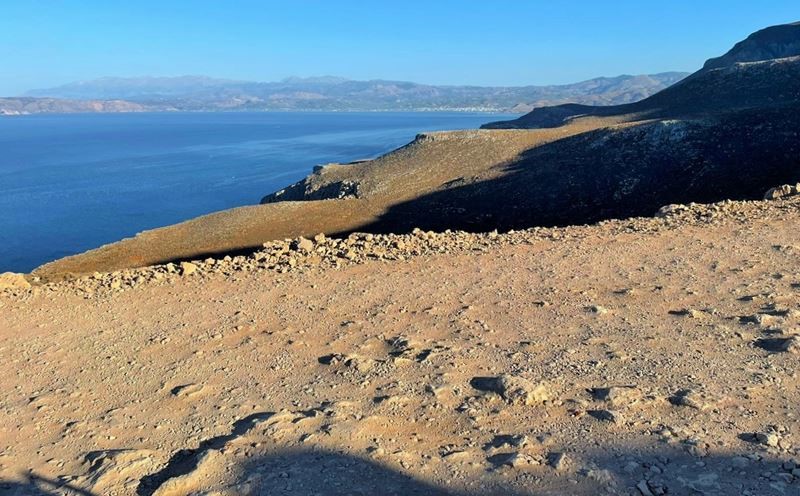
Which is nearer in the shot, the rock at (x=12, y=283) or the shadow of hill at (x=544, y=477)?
the shadow of hill at (x=544, y=477)

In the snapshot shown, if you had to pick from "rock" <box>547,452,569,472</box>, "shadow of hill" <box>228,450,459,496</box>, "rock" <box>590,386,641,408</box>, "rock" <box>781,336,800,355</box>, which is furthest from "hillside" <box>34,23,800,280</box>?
"rock" <box>547,452,569,472</box>

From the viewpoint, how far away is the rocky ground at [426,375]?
5.96 m

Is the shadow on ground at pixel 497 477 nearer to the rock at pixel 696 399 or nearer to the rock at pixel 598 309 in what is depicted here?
the rock at pixel 696 399

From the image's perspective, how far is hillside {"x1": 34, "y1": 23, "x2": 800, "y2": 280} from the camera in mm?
33844

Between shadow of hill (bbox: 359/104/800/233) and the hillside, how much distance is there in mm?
67

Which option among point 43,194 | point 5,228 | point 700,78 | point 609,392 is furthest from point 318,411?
point 43,194

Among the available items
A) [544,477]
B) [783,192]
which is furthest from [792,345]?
[783,192]

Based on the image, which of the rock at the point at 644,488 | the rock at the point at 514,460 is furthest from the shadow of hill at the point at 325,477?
the rock at the point at 644,488

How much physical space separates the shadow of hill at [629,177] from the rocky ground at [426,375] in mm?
20703

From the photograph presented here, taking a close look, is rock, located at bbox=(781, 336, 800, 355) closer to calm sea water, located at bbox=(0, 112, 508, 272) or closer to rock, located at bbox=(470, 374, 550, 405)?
Answer: rock, located at bbox=(470, 374, 550, 405)

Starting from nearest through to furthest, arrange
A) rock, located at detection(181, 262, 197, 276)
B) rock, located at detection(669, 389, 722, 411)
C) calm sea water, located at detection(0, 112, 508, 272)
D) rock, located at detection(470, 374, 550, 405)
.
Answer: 1. rock, located at detection(669, 389, 722, 411)
2. rock, located at detection(470, 374, 550, 405)
3. rock, located at detection(181, 262, 197, 276)
4. calm sea water, located at detection(0, 112, 508, 272)

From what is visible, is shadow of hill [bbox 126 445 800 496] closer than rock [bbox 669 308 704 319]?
Yes

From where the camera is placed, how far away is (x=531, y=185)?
39.8 m

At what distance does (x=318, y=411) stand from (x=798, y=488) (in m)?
4.97
